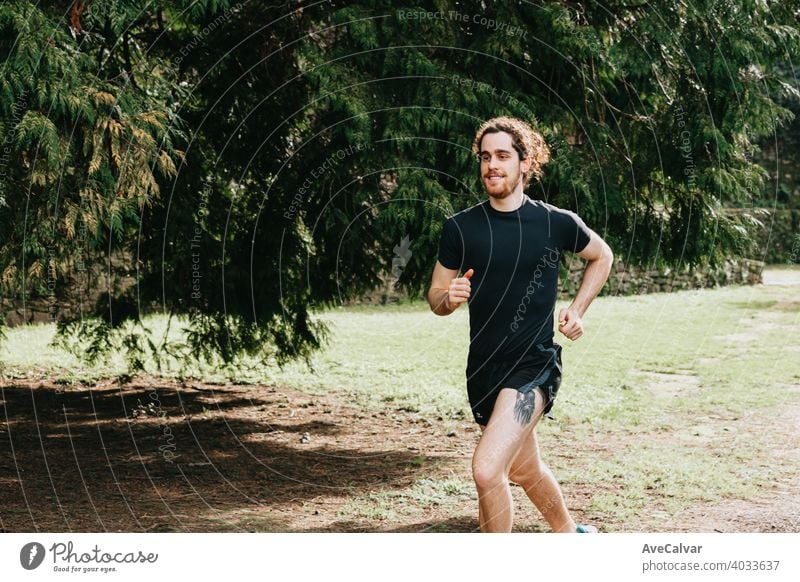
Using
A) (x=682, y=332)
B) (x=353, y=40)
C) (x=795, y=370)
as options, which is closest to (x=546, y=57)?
(x=353, y=40)

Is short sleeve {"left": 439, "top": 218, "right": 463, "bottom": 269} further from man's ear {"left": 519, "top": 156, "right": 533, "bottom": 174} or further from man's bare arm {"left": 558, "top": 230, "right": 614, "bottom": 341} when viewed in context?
man's bare arm {"left": 558, "top": 230, "right": 614, "bottom": 341}

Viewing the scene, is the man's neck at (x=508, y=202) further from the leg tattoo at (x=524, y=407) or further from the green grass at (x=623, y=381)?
the green grass at (x=623, y=381)

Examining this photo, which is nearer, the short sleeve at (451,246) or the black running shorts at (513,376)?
the black running shorts at (513,376)

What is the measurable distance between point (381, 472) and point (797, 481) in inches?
126

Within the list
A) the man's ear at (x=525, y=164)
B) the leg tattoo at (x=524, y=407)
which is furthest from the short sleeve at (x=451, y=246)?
the leg tattoo at (x=524, y=407)

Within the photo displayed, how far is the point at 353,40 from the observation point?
733 centimetres

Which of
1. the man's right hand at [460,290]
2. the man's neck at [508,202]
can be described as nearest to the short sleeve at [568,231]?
the man's neck at [508,202]

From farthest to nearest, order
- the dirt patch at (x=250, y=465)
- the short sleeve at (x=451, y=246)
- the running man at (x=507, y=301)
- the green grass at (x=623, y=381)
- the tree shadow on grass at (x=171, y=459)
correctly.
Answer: the green grass at (x=623, y=381) → the tree shadow on grass at (x=171, y=459) → the dirt patch at (x=250, y=465) → the short sleeve at (x=451, y=246) → the running man at (x=507, y=301)

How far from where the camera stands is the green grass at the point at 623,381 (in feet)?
25.7

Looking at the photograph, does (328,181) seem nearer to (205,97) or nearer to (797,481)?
(205,97)

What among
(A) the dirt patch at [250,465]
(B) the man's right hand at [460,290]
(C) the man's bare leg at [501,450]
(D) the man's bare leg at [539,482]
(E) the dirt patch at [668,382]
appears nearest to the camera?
(B) the man's right hand at [460,290]

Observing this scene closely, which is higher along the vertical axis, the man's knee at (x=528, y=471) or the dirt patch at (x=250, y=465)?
the man's knee at (x=528, y=471)

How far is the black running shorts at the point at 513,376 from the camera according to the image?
16.0 feet

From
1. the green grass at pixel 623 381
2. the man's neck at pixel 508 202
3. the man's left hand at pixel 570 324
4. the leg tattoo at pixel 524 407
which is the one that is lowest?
the green grass at pixel 623 381
